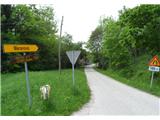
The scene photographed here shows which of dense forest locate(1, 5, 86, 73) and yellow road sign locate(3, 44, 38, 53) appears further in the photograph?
dense forest locate(1, 5, 86, 73)

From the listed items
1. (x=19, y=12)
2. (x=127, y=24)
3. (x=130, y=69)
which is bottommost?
(x=130, y=69)

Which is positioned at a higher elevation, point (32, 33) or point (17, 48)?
point (32, 33)

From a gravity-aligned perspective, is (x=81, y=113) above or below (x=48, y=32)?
below

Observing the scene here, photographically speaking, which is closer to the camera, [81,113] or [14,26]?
[81,113]

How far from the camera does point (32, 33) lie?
48938 mm

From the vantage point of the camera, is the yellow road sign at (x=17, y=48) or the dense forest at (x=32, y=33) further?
the dense forest at (x=32, y=33)

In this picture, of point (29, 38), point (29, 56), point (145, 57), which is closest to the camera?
point (29, 56)

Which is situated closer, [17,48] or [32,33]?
[17,48]

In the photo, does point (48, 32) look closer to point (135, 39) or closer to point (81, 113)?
point (135, 39)

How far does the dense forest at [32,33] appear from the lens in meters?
39.9

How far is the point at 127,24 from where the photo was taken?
1182 inches

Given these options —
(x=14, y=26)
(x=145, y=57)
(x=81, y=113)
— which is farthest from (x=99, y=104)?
(x=14, y=26)

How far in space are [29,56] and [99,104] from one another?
4.25 metres

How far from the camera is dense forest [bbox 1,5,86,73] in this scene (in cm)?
3994
